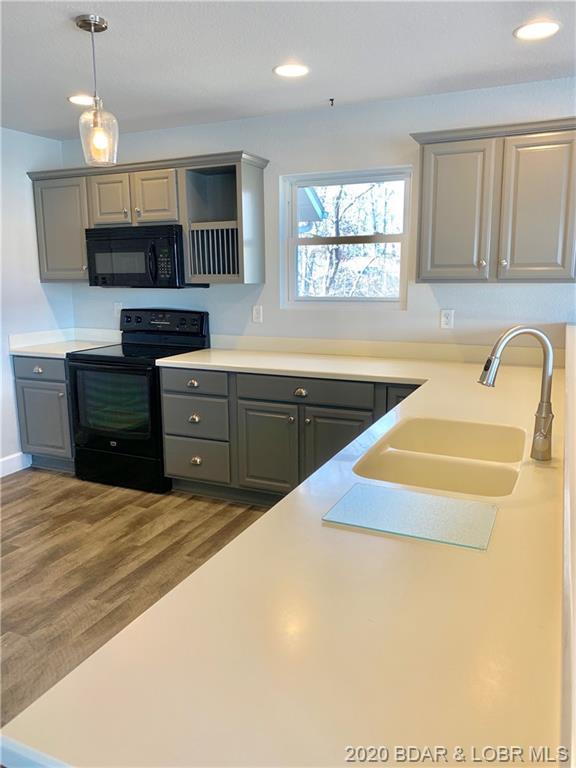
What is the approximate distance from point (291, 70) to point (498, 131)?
1032 millimetres

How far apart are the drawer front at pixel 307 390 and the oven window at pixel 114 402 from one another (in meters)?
0.72

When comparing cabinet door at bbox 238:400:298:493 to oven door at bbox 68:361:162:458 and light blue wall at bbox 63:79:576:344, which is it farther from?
light blue wall at bbox 63:79:576:344

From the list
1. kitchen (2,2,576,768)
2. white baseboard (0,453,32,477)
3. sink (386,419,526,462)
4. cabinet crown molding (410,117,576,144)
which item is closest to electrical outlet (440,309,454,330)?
kitchen (2,2,576,768)

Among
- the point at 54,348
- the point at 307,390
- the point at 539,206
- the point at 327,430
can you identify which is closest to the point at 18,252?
the point at 54,348

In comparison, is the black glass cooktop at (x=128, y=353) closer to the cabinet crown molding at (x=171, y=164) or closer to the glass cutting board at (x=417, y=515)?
the cabinet crown molding at (x=171, y=164)

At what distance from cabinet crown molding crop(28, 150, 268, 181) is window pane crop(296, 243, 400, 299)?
650mm

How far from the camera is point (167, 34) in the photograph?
2.29 m

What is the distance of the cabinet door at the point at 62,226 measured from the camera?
13.1 ft

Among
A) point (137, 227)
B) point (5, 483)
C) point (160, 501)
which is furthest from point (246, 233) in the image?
point (5, 483)

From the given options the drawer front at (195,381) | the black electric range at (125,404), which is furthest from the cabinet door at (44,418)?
the drawer front at (195,381)

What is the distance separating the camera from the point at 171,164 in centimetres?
359

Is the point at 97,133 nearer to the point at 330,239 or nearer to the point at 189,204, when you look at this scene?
the point at 189,204

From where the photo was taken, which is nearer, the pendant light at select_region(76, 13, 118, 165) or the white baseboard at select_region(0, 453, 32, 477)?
the pendant light at select_region(76, 13, 118, 165)

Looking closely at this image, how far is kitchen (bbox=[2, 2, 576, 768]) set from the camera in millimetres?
727
